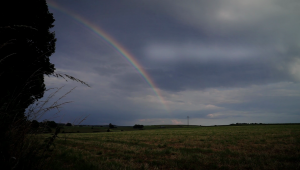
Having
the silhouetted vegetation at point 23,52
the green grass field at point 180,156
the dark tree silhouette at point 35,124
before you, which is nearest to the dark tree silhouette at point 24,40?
the silhouetted vegetation at point 23,52

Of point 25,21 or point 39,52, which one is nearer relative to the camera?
point 25,21

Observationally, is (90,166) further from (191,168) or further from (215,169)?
(215,169)

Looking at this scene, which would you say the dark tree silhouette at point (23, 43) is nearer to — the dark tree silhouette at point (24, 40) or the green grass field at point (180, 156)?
the dark tree silhouette at point (24, 40)

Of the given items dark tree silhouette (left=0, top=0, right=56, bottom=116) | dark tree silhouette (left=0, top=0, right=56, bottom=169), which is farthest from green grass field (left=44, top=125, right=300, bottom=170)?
dark tree silhouette (left=0, top=0, right=56, bottom=116)

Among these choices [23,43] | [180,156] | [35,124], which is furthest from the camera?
[23,43]

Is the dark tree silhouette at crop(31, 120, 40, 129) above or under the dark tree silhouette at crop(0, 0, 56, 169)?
under

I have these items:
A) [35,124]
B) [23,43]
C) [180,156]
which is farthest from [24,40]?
[180,156]

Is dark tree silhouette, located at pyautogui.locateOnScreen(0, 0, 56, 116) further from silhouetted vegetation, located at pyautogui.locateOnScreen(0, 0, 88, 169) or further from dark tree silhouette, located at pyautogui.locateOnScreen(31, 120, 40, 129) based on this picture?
dark tree silhouette, located at pyautogui.locateOnScreen(31, 120, 40, 129)

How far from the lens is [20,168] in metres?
2.57

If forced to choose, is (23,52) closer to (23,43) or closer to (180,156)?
(23,43)

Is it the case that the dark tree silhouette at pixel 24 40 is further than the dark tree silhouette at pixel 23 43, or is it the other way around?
the dark tree silhouette at pixel 24 40

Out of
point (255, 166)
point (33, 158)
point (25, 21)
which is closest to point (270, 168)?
point (255, 166)

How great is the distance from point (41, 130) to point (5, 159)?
119 centimetres

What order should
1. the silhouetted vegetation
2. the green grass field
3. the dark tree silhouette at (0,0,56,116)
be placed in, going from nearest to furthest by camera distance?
the silhouetted vegetation, the green grass field, the dark tree silhouette at (0,0,56,116)
